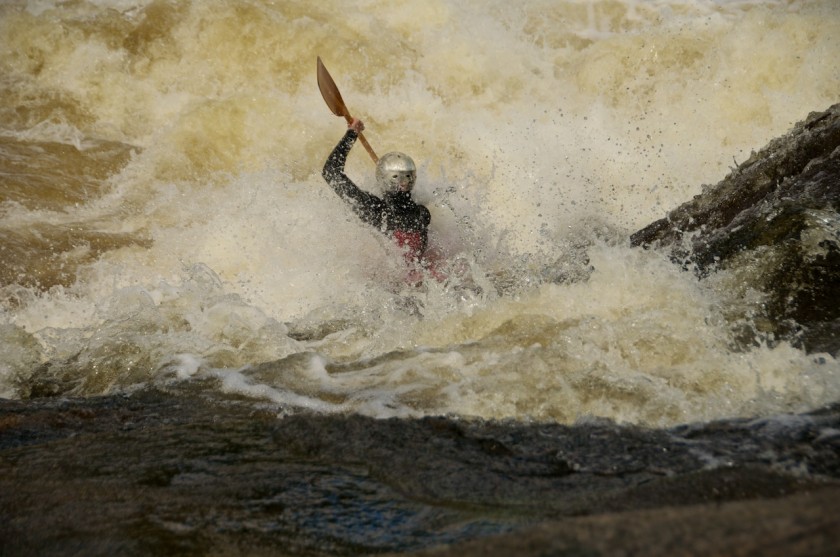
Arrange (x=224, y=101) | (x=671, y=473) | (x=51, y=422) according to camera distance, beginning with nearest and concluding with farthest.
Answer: (x=671, y=473)
(x=51, y=422)
(x=224, y=101)

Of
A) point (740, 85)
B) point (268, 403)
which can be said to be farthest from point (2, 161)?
point (740, 85)

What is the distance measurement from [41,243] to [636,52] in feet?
22.7

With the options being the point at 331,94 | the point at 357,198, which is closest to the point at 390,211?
the point at 357,198

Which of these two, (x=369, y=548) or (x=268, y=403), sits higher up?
(x=268, y=403)

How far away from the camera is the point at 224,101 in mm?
8914

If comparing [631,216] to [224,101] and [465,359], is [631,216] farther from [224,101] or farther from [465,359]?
[465,359]

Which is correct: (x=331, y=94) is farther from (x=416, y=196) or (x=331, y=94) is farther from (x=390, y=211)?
(x=390, y=211)

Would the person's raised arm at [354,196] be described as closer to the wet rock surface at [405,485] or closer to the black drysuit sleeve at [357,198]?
the black drysuit sleeve at [357,198]

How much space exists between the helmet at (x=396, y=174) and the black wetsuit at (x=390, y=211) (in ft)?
0.18

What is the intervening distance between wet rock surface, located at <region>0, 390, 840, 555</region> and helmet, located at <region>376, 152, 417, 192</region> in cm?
304

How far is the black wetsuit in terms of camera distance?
5727 mm

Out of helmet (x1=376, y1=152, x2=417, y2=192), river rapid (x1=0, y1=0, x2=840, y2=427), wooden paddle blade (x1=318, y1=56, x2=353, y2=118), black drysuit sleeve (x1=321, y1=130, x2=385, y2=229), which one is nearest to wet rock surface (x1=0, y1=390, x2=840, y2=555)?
river rapid (x1=0, y1=0, x2=840, y2=427)

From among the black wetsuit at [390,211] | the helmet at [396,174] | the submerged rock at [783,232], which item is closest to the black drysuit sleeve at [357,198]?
the black wetsuit at [390,211]

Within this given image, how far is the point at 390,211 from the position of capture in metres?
5.86
